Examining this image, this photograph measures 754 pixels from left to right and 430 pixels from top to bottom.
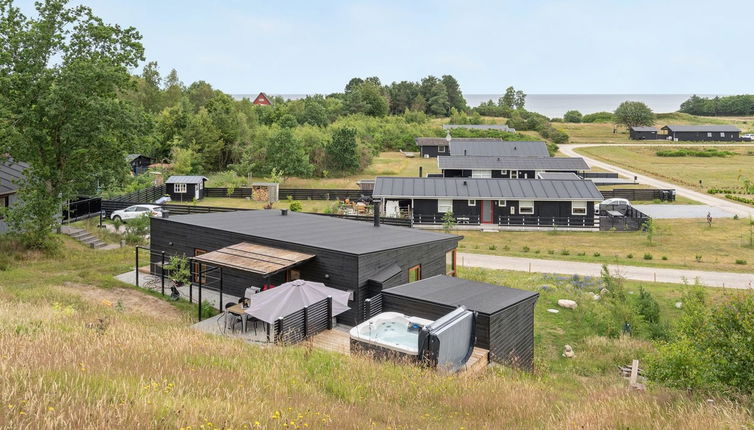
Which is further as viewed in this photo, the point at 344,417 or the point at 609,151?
the point at 609,151

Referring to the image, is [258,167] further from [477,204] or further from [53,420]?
[53,420]

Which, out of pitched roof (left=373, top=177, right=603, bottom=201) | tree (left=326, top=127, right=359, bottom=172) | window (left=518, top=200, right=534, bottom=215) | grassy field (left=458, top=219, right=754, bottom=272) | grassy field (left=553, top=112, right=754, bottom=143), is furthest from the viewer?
grassy field (left=553, top=112, right=754, bottom=143)

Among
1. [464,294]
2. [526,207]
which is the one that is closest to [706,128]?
[526,207]

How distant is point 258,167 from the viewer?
6100 cm

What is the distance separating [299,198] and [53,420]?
148 ft

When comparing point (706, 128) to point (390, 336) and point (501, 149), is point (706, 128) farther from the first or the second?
point (390, 336)

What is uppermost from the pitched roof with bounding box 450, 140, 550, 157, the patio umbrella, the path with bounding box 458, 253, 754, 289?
the pitched roof with bounding box 450, 140, 550, 157

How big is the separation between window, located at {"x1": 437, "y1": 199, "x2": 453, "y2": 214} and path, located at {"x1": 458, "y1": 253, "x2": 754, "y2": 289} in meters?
11.1

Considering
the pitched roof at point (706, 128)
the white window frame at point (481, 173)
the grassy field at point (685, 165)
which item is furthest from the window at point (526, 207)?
the pitched roof at point (706, 128)

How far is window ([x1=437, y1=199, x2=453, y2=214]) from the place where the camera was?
40.6 meters

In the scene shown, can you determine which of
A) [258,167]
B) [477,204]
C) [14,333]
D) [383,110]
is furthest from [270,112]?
[14,333]

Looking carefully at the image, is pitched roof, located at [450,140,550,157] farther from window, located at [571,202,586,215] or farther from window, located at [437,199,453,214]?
window, located at [571,202,586,215]

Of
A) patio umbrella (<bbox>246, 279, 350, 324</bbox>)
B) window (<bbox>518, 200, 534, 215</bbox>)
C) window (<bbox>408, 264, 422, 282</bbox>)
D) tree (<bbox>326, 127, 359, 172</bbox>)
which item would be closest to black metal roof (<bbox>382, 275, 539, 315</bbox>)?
patio umbrella (<bbox>246, 279, 350, 324</bbox>)

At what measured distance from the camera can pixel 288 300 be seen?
14.5m
